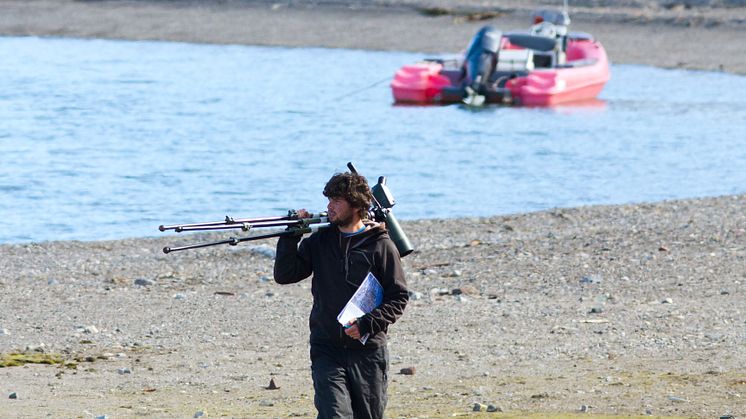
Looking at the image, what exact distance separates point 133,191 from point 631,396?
15752 mm

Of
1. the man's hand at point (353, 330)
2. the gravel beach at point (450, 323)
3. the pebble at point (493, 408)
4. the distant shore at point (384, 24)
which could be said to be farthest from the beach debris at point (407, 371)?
the distant shore at point (384, 24)

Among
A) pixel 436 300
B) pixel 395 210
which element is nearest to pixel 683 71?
pixel 395 210

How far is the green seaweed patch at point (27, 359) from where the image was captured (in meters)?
9.78

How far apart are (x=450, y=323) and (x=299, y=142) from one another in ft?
60.8

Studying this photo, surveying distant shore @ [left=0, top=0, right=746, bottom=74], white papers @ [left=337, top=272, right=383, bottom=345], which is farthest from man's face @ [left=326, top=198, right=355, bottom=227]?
distant shore @ [left=0, top=0, right=746, bottom=74]

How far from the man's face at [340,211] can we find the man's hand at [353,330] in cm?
48

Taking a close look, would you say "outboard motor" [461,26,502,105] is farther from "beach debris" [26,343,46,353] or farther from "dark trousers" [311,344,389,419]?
"dark trousers" [311,344,389,419]

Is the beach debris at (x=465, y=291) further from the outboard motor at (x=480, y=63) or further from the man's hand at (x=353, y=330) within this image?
the outboard motor at (x=480, y=63)

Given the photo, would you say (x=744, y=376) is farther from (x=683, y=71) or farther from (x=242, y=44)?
(x=242, y=44)

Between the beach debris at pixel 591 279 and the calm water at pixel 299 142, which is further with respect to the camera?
the calm water at pixel 299 142

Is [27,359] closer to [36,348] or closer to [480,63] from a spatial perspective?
[36,348]

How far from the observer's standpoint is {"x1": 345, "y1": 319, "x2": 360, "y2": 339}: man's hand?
20.0 feet

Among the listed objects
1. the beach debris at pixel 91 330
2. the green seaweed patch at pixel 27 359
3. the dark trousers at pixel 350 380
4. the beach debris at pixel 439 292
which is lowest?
the beach debris at pixel 439 292

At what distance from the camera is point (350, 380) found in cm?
623
